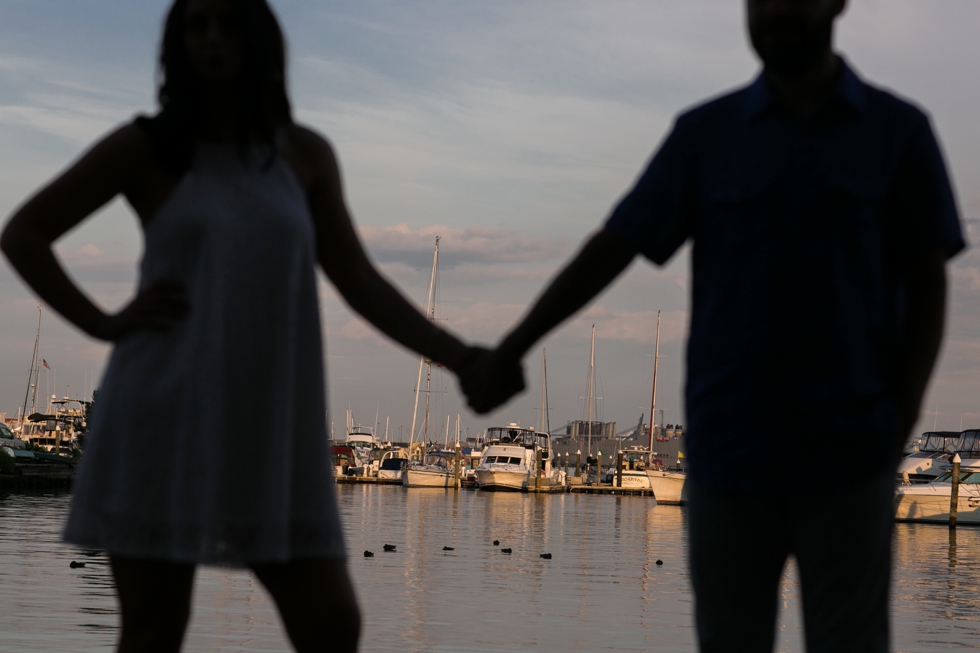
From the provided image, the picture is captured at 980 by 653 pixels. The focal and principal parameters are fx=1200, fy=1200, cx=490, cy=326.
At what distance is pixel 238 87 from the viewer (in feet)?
8.31

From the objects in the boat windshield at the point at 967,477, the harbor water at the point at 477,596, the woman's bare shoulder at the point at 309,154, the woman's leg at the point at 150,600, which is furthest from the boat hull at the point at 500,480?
the woman's leg at the point at 150,600

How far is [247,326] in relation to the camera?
7.79ft

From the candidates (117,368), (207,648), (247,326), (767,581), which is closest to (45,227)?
(117,368)

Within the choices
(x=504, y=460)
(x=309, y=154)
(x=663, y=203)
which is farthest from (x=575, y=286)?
→ (x=504, y=460)

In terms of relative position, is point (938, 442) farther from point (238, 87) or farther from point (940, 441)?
point (238, 87)

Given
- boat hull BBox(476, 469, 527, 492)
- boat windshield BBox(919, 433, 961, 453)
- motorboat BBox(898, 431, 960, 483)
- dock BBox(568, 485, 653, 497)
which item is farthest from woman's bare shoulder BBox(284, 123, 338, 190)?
dock BBox(568, 485, 653, 497)

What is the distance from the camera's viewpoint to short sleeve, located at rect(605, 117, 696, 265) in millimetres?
2447

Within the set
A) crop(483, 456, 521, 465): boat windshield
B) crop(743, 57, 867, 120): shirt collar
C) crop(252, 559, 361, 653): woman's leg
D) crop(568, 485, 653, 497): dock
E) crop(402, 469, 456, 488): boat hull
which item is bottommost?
crop(568, 485, 653, 497): dock

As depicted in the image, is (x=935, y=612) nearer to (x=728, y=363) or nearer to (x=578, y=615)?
(x=578, y=615)

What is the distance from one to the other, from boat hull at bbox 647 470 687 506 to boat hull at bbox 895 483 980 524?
14.5m

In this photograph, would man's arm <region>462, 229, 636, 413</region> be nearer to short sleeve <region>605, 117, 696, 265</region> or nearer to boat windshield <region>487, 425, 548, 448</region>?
short sleeve <region>605, 117, 696, 265</region>

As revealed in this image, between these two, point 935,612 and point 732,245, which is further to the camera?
point 935,612

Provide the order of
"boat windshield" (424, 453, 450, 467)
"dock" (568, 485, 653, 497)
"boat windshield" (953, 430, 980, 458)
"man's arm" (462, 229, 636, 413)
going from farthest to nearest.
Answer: "boat windshield" (424, 453, 450, 467) < "dock" (568, 485, 653, 497) < "boat windshield" (953, 430, 980, 458) < "man's arm" (462, 229, 636, 413)

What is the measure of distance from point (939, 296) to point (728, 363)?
459mm
